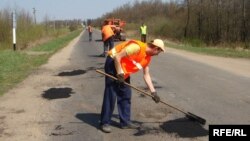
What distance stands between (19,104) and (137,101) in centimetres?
244

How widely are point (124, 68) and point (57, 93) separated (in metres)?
4.25

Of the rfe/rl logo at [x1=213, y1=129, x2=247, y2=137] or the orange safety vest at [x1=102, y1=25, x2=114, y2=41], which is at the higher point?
the orange safety vest at [x1=102, y1=25, x2=114, y2=41]

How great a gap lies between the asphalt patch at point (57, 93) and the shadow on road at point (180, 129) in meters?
3.54

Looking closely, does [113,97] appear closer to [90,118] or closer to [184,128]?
[90,118]

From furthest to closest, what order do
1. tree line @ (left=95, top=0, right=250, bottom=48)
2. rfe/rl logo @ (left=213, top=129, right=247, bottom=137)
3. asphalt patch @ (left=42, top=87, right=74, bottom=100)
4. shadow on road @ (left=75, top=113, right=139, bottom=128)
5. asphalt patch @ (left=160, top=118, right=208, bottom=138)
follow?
1. tree line @ (left=95, top=0, right=250, bottom=48)
2. asphalt patch @ (left=42, top=87, right=74, bottom=100)
3. shadow on road @ (left=75, top=113, right=139, bottom=128)
4. asphalt patch @ (left=160, top=118, right=208, bottom=138)
5. rfe/rl logo @ (left=213, top=129, right=247, bottom=137)

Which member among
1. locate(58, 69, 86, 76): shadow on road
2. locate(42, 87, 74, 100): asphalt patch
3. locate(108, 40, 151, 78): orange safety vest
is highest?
locate(108, 40, 151, 78): orange safety vest

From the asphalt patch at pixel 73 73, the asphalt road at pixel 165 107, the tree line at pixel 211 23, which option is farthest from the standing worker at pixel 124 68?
the tree line at pixel 211 23

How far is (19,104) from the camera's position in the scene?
9.14 m

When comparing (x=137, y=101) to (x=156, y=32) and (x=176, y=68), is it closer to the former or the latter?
(x=176, y=68)

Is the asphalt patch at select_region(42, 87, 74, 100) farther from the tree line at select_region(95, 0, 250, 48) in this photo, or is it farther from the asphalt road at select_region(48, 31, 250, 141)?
the tree line at select_region(95, 0, 250, 48)

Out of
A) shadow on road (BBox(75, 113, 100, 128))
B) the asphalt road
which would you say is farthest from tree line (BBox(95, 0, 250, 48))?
shadow on road (BBox(75, 113, 100, 128))

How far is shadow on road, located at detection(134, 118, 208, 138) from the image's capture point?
6.53 m

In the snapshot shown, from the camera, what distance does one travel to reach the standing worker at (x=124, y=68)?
640cm

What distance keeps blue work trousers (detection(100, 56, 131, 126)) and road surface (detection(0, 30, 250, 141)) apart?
0.23 meters
